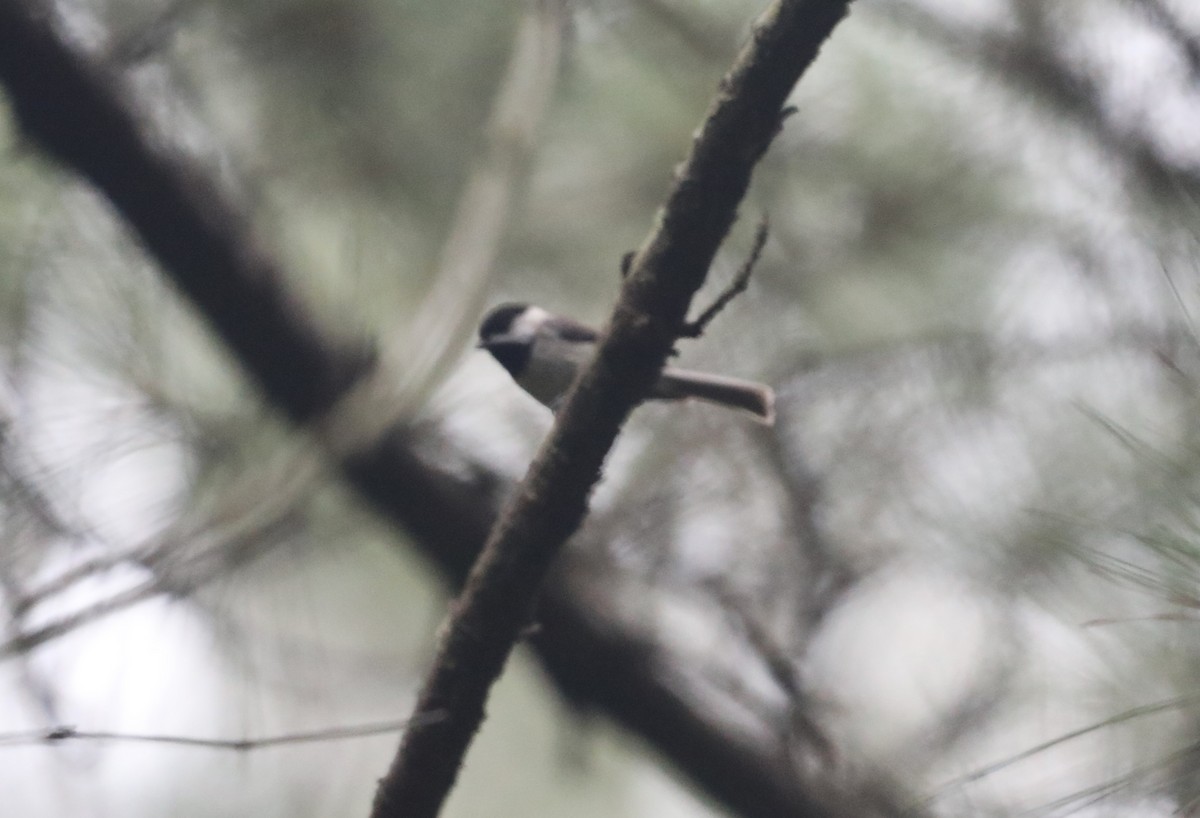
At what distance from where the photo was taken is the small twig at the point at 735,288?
87 cm

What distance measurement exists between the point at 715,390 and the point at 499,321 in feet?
1.48

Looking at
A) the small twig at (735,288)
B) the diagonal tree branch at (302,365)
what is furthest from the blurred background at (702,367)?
the small twig at (735,288)

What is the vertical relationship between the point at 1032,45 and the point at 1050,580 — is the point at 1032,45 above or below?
above

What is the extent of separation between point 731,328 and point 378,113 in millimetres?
599

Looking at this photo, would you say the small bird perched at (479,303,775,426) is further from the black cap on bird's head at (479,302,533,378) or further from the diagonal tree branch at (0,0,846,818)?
the diagonal tree branch at (0,0,846,818)

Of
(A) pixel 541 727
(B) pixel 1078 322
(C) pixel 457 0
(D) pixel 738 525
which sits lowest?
(A) pixel 541 727

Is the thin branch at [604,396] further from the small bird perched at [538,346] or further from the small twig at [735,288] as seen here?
the small bird perched at [538,346]

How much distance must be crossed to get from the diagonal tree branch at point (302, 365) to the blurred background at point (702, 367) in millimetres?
19

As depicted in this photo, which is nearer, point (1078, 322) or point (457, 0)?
point (1078, 322)

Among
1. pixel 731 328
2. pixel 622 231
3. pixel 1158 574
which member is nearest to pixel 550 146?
pixel 622 231

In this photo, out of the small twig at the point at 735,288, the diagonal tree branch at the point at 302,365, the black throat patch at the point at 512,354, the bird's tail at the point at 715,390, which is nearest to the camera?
the small twig at the point at 735,288

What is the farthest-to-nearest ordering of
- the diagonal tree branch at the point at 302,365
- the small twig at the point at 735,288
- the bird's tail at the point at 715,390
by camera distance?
the bird's tail at the point at 715,390, the diagonal tree branch at the point at 302,365, the small twig at the point at 735,288

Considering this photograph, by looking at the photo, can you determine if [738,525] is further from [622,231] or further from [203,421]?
[203,421]

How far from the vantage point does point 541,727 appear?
1.96m
